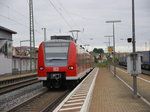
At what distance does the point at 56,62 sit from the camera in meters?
15.5

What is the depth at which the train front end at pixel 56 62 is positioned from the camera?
15.3m

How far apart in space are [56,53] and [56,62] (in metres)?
0.64

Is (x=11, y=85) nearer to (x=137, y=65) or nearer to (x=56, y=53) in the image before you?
(x=56, y=53)

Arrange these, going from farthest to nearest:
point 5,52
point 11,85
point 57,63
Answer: point 5,52 → point 11,85 → point 57,63

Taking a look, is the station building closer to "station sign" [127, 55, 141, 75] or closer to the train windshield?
the train windshield

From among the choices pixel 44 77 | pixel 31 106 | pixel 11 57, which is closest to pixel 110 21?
pixel 11 57

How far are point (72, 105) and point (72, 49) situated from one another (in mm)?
6594

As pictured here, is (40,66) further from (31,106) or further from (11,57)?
(11,57)

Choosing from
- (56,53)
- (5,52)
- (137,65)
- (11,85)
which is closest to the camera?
(137,65)

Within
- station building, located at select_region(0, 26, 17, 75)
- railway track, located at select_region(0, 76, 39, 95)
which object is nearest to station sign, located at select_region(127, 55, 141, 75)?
railway track, located at select_region(0, 76, 39, 95)

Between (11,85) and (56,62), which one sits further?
(11,85)

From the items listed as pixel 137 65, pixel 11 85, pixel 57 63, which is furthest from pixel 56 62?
pixel 11 85

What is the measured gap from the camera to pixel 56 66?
1532cm

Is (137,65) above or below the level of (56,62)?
below
